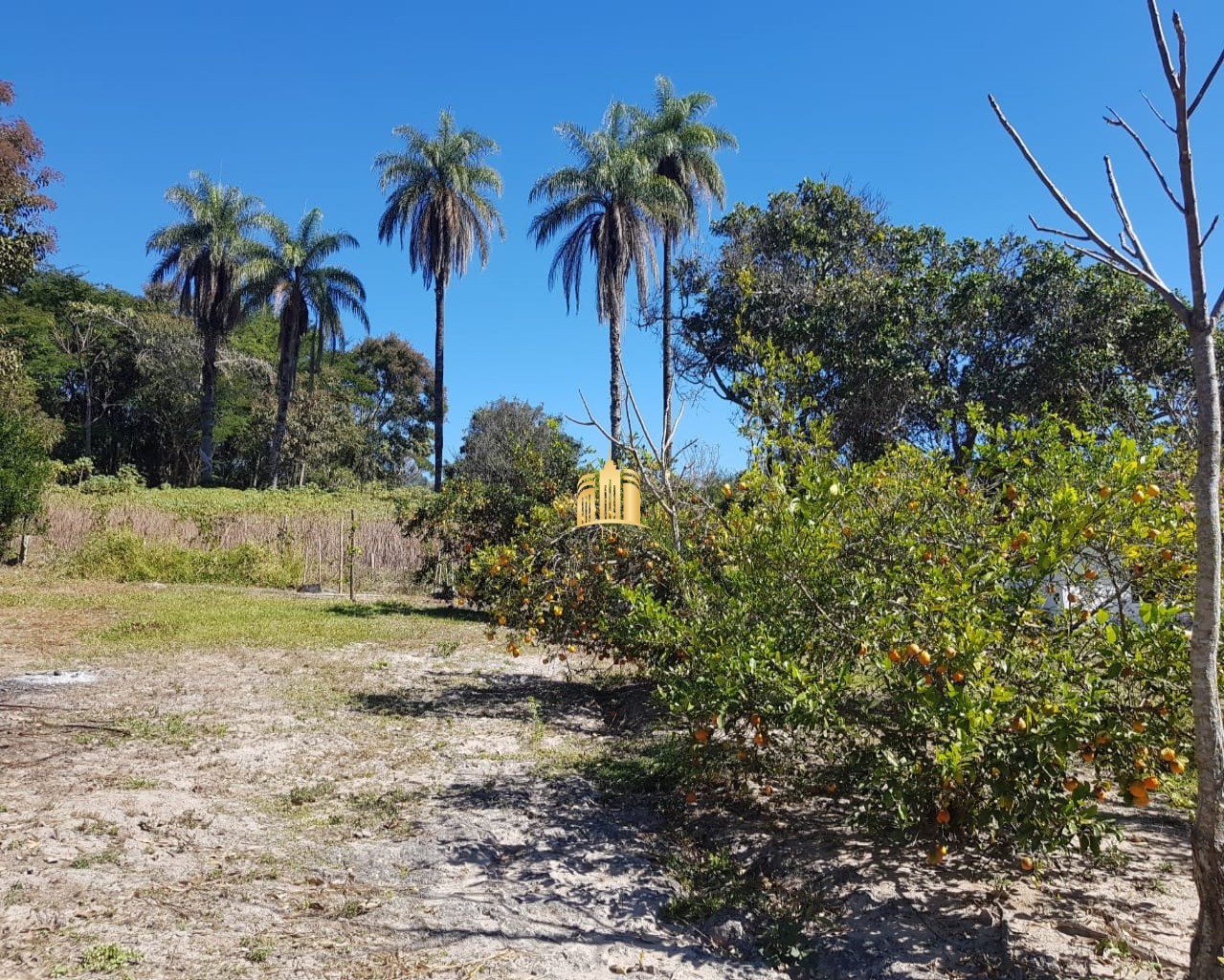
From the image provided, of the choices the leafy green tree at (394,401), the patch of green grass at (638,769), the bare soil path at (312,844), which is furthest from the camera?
A: the leafy green tree at (394,401)

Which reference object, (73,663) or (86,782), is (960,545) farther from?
(73,663)

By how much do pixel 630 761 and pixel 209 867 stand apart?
257 cm

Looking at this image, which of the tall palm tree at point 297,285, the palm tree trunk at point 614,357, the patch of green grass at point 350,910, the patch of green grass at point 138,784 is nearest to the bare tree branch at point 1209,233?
the patch of green grass at point 350,910

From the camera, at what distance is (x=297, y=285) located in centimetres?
2708

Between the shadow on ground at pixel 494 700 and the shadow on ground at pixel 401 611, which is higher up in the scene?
the shadow on ground at pixel 401 611

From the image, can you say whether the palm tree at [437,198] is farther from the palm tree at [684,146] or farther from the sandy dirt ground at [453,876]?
the sandy dirt ground at [453,876]

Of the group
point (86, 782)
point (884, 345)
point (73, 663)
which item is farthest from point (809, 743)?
point (884, 345)

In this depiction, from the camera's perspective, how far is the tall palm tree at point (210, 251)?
2627cm

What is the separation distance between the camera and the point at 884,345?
548 inches

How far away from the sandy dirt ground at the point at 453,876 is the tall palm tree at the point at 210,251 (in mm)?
24174

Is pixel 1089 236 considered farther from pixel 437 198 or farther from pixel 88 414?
pixel 88 414

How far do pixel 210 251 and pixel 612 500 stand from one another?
1017 inches

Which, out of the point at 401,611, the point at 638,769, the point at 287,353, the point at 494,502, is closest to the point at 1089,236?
the point at 638,769

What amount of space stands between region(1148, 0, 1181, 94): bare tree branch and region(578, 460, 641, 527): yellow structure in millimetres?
3680
